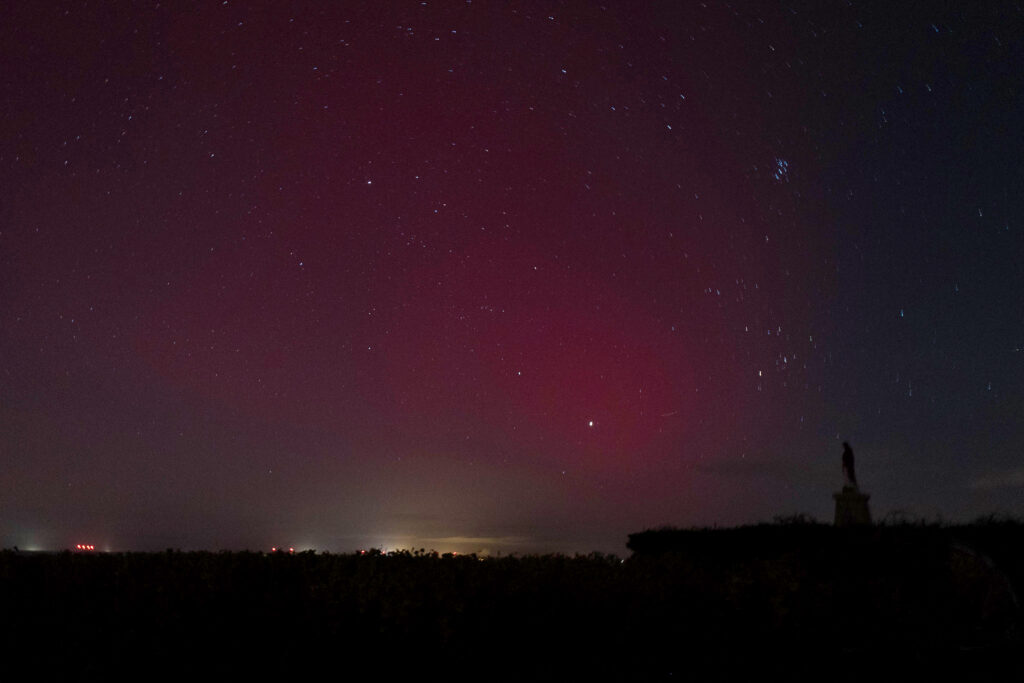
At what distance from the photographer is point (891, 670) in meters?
8.44

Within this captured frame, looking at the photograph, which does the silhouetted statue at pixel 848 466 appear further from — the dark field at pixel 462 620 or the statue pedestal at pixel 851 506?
the dark field at pixel 462 620

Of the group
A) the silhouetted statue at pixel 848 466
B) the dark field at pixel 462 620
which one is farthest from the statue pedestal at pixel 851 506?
the dark field at pixel 462 620

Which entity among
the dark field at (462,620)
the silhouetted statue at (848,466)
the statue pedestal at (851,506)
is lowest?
the dark field at (462,620)

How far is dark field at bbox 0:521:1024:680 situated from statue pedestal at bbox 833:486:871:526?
354 inches

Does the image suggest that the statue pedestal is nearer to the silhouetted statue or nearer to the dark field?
the silhouetted statue

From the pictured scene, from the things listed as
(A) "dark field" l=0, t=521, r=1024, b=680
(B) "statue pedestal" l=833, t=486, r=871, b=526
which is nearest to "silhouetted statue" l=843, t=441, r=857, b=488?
(B) "statue pedestal" l=833, t=486, r=871, b=526

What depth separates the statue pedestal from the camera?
60.6 feet

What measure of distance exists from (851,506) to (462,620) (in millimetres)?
14916

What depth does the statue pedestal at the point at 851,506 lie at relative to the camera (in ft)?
60.6

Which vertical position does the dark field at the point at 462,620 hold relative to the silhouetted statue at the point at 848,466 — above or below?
below

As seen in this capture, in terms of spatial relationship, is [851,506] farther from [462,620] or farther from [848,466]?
[462,620]

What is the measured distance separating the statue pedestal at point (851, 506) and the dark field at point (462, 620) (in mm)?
8981

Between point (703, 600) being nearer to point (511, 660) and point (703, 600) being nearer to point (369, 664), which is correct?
point (511, 660)

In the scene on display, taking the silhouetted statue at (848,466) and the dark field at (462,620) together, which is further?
the silhouetted statue at (848,466)
